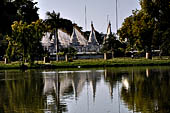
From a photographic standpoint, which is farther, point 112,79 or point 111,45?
point 111,45

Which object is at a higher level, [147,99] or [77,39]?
[77,39]

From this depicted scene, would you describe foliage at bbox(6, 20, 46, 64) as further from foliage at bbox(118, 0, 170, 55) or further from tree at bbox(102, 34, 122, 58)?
tree at bbox(102, 34, 122, 58)

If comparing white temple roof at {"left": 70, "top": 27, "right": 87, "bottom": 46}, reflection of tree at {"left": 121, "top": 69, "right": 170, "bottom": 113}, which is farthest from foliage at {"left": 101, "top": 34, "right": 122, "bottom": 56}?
reflection of tree at {"left": 121, "top": 69, "right": 170, "bottom": 113}

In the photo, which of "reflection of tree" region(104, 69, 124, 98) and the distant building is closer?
"reflection of tree" region(104, 69, 124, 98)

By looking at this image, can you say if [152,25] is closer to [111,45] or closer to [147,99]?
[111,45]

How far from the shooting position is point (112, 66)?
64.8 meters

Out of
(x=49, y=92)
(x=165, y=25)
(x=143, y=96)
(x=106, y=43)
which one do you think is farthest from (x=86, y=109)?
(x=106, y=43)

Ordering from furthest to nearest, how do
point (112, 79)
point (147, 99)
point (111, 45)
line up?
1. point (111, 45)
2. point (112, 79)
3. point (147, 99)

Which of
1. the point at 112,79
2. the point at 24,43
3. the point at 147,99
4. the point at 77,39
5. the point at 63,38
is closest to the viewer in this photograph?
the point at 147,99

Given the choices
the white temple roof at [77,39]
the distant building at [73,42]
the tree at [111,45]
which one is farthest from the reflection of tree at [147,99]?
the white temple roof at [77,39]

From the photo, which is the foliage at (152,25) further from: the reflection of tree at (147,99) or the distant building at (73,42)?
the reflection of tree at (147,99)

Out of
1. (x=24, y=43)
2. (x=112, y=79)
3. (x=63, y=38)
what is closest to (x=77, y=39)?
(x=63, y=38)

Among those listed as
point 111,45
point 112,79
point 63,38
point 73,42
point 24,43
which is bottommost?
point 112,79

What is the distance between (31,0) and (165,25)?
138 ft
